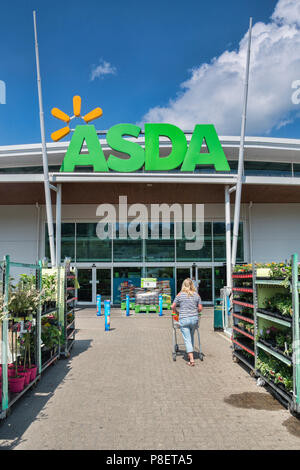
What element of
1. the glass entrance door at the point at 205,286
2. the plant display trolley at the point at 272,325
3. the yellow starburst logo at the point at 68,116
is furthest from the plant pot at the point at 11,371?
the glass entrance door at the point at 205,286

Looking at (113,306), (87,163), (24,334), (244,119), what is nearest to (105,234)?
(113,306)

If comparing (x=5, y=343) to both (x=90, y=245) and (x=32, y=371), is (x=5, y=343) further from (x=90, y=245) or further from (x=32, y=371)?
(x=90, y=245)

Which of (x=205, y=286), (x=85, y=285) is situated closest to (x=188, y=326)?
(x=205, y=286)

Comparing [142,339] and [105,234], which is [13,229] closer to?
[105,234]

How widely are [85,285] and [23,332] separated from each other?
1518cm

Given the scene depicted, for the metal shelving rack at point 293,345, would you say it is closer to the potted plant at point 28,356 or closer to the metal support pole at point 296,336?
the metal support pole at point 296,336

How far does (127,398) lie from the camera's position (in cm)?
562

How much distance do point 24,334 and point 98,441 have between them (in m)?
2.68

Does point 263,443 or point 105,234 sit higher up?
point 105,234

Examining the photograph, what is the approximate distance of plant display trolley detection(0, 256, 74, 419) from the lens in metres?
4.79

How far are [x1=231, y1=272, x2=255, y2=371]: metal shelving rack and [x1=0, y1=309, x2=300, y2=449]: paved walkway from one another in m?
0.29

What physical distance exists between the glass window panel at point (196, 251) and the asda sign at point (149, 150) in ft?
19.0

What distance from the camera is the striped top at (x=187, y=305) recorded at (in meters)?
7.64

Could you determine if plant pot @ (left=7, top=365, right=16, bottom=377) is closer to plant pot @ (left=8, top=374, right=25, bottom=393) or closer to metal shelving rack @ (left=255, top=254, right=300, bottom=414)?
plant pot @ (left=8, top=374, right=25, bottom=393)
